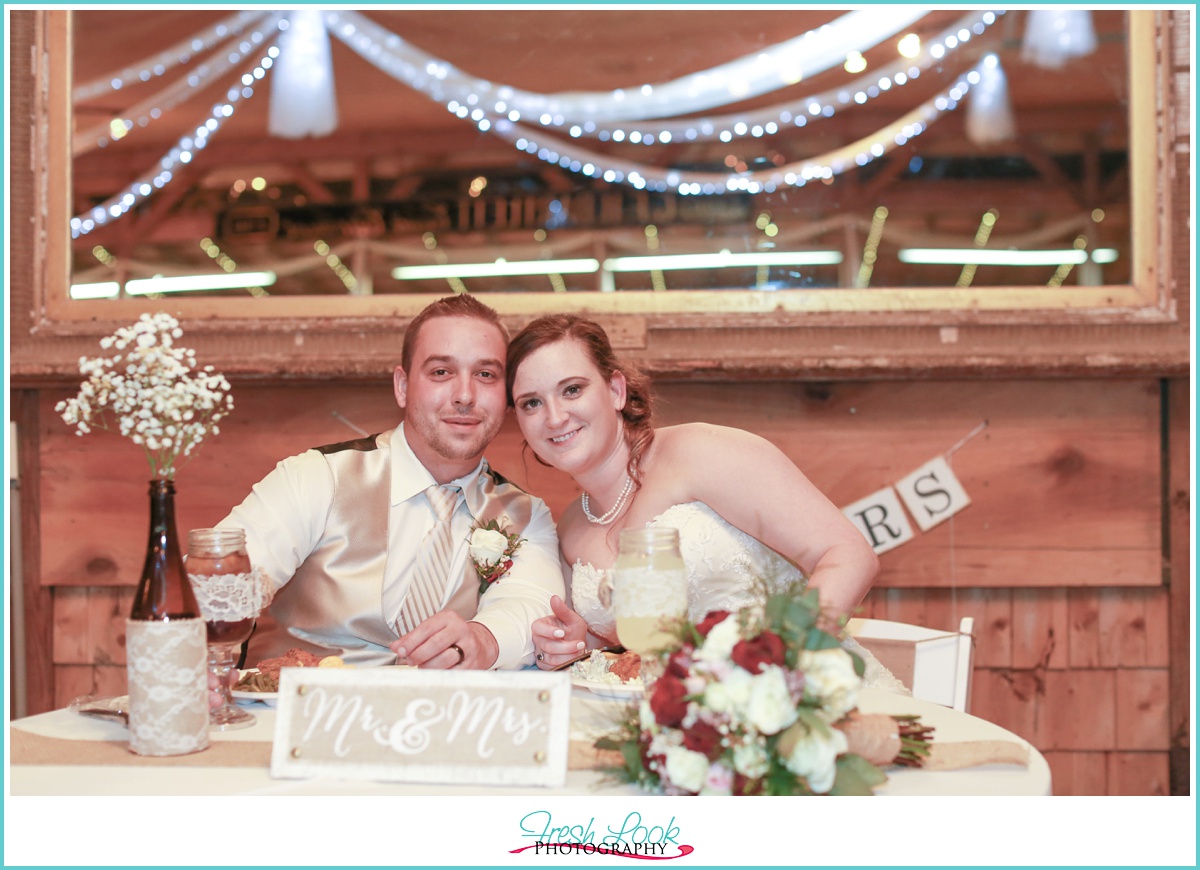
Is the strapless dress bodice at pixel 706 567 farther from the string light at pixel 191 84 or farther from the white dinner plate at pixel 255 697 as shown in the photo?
the string light at pixel 191 84

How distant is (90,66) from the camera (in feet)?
10.2

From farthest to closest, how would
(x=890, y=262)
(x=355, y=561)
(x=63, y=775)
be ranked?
1. (x=890, y=262)
2. (x=355, y=561)
3. (x=63, y=775)

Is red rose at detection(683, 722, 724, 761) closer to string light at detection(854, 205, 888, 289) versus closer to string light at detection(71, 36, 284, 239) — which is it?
string light at detection(854, 205, 888, 289)

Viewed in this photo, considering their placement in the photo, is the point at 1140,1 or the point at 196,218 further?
the point at 196,218

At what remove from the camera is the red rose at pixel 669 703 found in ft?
3.58

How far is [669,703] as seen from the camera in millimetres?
1095

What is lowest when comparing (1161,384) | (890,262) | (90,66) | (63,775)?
(63,775)

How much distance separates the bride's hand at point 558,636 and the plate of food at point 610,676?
0.05 metres

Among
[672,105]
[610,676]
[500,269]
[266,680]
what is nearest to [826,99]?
[672,105]

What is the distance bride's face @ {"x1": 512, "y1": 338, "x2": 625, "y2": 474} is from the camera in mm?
2082

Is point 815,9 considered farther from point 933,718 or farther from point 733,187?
point 933,718

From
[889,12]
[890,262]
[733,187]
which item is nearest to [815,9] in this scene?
[889,12]

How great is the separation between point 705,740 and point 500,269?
2180 mm

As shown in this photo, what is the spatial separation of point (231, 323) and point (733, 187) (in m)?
1.46
